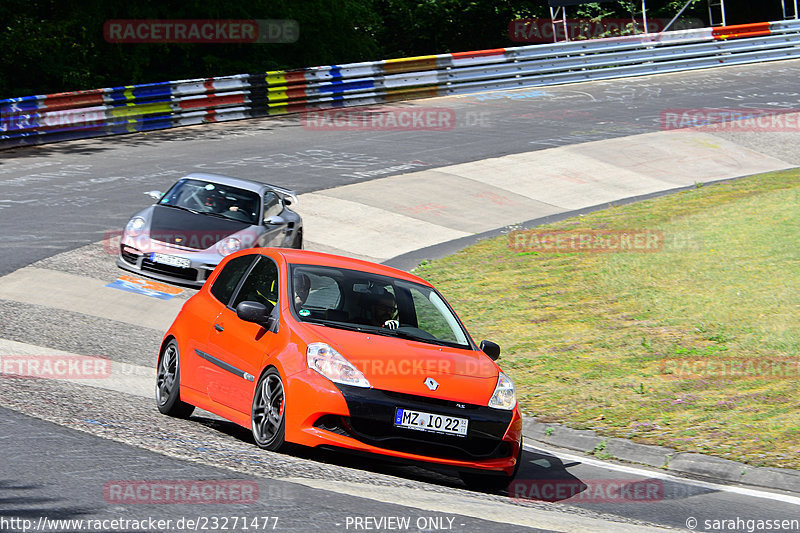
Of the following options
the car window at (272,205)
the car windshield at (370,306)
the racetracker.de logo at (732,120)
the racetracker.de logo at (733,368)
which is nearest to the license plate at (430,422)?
the car windshield at (370,306)

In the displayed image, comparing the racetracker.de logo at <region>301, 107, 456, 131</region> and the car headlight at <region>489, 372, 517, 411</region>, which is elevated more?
the racetracker.de logo at <region>301, 107, 456, 131</region>

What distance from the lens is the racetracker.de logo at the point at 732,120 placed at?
2792 centimetres

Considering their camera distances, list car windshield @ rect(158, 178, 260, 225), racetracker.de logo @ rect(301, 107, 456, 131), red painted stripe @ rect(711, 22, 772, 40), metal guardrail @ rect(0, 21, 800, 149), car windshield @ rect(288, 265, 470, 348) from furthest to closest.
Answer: red painted stripe @ rect(711, 22, 772, 40) → racetracker.de logo @ rect(301, 107, 456, 131) → metal guardrail @ rect(0, 21, 800, 149) → car windshield @ rect(158, 178, 260, 225) → car windshield @ rect(288, 265, 470, 348)

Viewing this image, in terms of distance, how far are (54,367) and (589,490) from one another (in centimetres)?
539

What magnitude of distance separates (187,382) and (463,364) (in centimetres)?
240

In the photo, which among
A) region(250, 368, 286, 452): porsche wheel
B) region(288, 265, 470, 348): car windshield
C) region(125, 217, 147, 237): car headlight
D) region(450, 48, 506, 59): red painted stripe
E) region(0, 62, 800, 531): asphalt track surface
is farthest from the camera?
region(450, 48, 506, 59): red painted stripe

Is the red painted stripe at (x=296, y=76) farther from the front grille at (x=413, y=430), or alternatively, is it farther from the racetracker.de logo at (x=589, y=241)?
the front grille at (x=413, y=430)

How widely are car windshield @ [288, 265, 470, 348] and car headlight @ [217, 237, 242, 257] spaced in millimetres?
6653

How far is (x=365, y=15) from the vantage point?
41312 mm

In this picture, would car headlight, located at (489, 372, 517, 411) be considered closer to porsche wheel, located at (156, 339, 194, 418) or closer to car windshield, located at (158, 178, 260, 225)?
porsche wheel, located at (156, 339, 194, 418)

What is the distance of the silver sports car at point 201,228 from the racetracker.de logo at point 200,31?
18.4 m

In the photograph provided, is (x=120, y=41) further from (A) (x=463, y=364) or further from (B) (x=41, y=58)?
(A) (x=463, y=364)

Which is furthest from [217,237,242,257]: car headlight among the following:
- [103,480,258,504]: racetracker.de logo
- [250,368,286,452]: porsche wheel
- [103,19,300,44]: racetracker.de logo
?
[103,19,300,44]: racetracker.de logo

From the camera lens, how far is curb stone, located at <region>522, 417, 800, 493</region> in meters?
7.95
